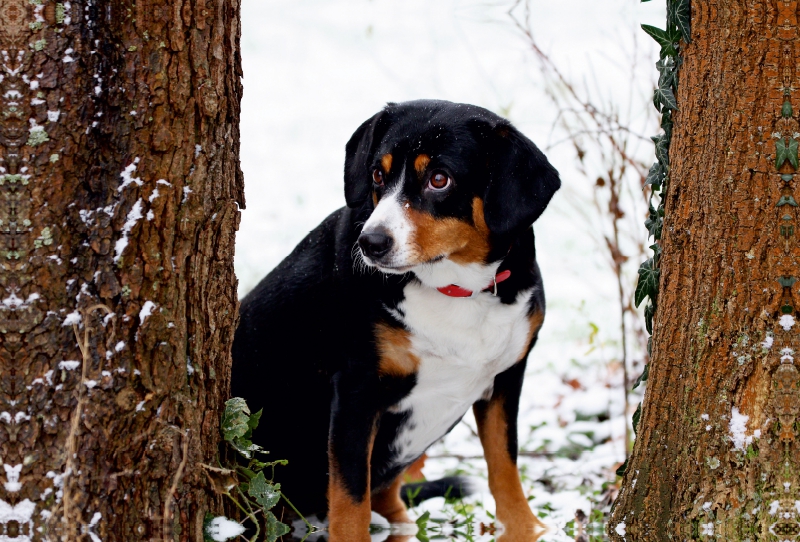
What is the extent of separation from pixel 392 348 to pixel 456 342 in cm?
24

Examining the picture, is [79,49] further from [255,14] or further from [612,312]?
[255,14]

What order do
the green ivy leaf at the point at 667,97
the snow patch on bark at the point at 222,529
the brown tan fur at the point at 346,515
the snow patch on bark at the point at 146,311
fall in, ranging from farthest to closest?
the brown tan fur at the point at 346,515 → the green ivy leaf at the point at 667,97 → the snow patch on bark at the point at 222,529 → the snow patch on bark at the point at 146,311

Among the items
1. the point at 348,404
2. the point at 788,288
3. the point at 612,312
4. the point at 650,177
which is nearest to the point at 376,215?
the point at 348,404

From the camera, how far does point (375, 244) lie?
2.74m

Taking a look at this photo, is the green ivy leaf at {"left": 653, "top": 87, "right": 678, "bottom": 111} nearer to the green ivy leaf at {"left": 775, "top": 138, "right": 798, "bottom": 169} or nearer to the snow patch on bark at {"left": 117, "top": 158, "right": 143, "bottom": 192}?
the green ivy leaf at {"left": 775, "top": 138, "right": 798, "bottom": 169}

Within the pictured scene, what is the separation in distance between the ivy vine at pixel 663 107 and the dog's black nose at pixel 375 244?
86 centimetres

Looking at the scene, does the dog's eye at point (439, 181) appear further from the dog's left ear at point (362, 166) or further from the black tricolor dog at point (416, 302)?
the dog's left ear at point (362, 166)

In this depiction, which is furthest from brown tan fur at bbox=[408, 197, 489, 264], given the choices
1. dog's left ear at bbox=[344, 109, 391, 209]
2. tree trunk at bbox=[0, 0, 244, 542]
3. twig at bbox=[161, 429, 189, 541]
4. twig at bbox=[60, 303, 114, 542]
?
twig at bbox=[60, 303, 114, 542]

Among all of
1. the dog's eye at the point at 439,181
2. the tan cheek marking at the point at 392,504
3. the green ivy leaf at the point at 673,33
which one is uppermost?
the green ivy leaf at the point at 673,33

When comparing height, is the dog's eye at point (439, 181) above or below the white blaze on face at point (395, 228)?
above

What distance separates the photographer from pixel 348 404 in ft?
9.65

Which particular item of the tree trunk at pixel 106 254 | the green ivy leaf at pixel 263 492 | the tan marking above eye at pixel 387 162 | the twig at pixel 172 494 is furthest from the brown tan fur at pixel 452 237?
the twig at pixel 172 494

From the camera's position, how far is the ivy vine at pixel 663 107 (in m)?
2.49

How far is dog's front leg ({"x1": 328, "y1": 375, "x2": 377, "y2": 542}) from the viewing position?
294 cm
